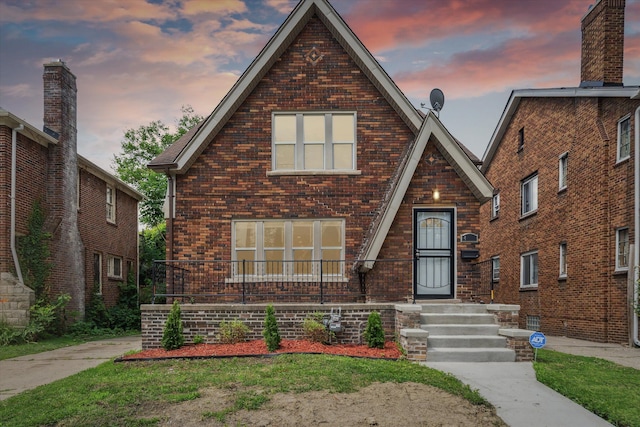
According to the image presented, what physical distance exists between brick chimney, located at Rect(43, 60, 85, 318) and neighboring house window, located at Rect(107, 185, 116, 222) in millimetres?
3640

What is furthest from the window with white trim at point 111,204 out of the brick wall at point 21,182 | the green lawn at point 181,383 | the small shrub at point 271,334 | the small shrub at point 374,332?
the small shrub at point 374,332

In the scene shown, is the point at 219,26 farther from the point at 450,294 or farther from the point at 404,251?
the point at 450,294

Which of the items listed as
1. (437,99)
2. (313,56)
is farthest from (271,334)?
(437,99)

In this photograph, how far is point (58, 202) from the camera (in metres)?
17.4

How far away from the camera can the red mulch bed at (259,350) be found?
9797mm

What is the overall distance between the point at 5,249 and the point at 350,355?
1153 centimetres

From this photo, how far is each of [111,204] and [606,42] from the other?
19641mm

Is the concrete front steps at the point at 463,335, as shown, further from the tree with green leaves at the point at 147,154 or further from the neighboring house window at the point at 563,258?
the tree with green leaves at the point at 147,154

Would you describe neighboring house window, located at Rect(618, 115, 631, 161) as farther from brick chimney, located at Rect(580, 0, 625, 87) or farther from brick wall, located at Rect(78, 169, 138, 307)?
brick wall, located at Rect(78, 169, 138, 307)

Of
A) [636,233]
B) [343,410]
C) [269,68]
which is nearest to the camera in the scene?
[343,410]

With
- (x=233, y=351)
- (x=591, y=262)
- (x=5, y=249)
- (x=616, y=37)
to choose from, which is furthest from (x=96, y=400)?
(x=616, y=37)

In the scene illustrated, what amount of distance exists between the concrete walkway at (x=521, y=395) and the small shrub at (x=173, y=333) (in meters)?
5.13

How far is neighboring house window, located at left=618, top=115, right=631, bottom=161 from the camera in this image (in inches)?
551

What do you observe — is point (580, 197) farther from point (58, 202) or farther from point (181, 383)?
point (58, 202)
